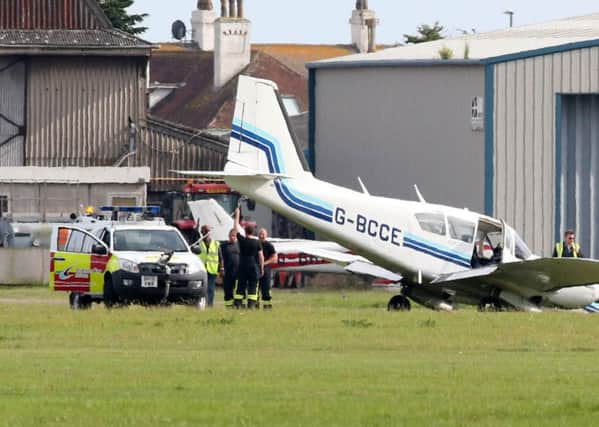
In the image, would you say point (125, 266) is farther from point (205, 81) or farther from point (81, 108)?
point (205, 81)

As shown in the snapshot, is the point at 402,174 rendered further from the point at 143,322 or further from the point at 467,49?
the point at 143,322

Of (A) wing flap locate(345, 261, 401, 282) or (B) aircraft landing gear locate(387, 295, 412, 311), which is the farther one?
(A) wing flap locate(345, 261, 401, 282)

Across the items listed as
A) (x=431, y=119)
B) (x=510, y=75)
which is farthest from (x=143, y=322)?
(x=431, y=119)

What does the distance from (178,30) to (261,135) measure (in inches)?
3632

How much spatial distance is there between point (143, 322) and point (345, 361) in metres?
6.53

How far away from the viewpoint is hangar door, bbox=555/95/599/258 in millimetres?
40625

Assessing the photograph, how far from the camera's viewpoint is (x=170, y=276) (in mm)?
30172

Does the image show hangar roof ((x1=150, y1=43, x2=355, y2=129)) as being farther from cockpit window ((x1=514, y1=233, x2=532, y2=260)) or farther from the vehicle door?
cockpit window ((x1=514, y1=233, x2=532, y2=260))

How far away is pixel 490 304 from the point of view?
103 feet

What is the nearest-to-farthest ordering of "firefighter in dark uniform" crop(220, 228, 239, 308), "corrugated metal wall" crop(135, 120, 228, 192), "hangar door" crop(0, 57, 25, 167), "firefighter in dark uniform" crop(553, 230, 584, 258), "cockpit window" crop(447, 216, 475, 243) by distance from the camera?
"cockpit window" crop(447, 216, 475, 243) < "firefighter in dark uniform" crop(220, 228, 239, 308) < "firefighter in dark uniform" crop(553, 230, 584, 258) < "hangar door" crop(0, 57, 25, 167) < "corrugated metal wall" crop(135, 120, 228, 192)

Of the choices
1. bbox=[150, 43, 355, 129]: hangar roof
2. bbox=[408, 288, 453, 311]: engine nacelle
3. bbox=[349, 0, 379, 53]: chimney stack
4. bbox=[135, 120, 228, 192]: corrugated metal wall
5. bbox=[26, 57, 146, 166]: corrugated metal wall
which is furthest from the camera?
bbox=[349, 0, 379, 53]: chimney stack

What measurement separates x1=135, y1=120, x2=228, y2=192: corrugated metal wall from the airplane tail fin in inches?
1031

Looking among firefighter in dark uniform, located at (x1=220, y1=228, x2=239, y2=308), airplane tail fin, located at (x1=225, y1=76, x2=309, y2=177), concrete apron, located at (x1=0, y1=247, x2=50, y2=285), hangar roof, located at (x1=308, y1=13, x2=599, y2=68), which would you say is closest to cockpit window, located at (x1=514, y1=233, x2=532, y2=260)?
airplane tail fin, located at (x1=225, y1=76, x2=309, y2=177)

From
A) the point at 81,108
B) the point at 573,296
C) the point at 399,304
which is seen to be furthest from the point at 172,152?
the point at 573,296
